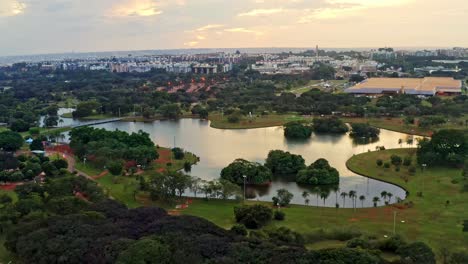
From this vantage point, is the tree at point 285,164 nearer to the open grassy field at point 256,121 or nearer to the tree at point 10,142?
the open grassy field at point 256,121

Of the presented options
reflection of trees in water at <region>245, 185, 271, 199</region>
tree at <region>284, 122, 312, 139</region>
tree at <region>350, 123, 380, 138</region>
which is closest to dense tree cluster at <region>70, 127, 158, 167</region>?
reflection of trees in water at <region>245, 185, 271, 199</region>

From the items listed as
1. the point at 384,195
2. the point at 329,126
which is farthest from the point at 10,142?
the point at 384,195

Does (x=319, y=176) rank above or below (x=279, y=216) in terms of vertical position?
above

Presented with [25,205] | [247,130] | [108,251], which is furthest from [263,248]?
[247,130]

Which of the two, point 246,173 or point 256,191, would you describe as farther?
point 246,173

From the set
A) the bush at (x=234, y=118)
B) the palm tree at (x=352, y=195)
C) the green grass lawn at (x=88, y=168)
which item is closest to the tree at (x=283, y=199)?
the palm tree at (x=352, y=195)

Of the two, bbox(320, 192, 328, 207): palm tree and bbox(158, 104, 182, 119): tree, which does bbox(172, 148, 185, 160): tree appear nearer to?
bbox(320, 192, 328, 207): palm tree

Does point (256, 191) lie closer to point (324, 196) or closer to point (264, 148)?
point (324, 196)
